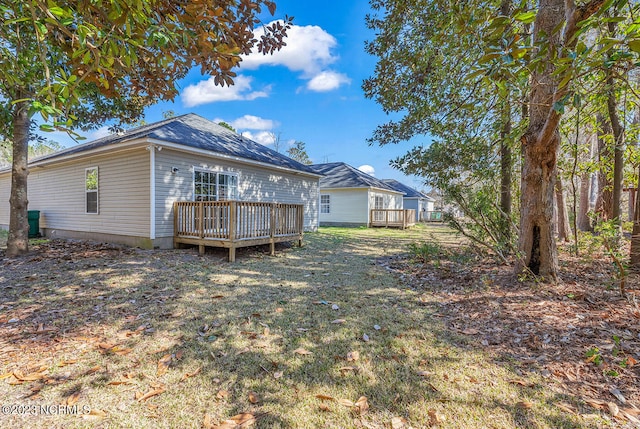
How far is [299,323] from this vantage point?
11.4 feet

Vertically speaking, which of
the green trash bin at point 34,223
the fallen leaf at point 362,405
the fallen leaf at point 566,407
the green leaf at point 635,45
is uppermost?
the green leaf at point 635,45

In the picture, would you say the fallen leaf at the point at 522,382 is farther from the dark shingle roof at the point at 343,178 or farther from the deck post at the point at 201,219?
the dark shingle roof at the point at 343,178

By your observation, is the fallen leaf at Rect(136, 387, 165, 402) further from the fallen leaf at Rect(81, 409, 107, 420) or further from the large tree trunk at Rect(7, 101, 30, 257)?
the large tree trunk at Rect(7, 101, 30, 257)

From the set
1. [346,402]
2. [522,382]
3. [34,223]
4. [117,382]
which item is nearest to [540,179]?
[522,382]

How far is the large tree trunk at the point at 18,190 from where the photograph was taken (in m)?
7.12

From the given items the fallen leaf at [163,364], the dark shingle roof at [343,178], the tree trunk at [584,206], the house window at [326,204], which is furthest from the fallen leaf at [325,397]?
the house window at [326,204]

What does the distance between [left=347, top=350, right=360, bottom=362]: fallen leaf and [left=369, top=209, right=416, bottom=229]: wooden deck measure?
16425 mm

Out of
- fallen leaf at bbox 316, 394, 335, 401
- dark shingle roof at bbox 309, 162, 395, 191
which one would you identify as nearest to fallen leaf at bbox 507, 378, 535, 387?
fallen leaf at bbox 316, 394, 335, 401

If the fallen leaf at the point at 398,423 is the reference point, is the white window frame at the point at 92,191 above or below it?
above

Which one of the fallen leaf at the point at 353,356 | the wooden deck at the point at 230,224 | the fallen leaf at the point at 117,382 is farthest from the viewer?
the wooden deck at the point at 230,224

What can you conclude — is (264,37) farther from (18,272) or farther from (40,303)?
(18,272)

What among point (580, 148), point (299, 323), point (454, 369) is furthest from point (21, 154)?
point (580, 148)

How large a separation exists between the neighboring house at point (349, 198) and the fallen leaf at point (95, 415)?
56.8 ft

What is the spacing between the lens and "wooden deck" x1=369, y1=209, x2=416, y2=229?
18.9m
